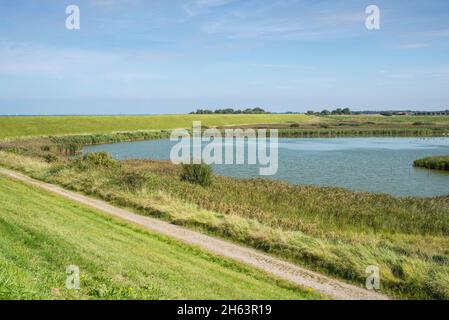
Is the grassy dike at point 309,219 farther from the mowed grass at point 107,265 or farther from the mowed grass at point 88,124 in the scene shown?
the mowed grass at point 88,124

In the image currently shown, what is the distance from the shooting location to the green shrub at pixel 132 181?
25.5 meters

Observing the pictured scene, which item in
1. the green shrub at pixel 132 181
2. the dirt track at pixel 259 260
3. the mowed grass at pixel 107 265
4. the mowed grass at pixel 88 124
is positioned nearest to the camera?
the mowed grass at pixel 107 265

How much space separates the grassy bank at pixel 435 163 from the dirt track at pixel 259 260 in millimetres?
36258

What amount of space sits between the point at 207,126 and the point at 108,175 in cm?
10686

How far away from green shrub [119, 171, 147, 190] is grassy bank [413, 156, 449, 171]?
3255 cm

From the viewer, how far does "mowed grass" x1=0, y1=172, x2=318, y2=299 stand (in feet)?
26.6

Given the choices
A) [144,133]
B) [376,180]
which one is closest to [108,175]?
[376,180]

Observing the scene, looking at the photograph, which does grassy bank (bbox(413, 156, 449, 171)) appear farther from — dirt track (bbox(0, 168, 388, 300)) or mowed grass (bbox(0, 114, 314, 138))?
mowed grass (bbox(0, 114, 314, 138))

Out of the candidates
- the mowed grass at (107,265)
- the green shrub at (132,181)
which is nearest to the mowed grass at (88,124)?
the green shrub at (132,181)

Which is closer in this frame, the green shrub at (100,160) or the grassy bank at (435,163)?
the green shrub at (100,160)

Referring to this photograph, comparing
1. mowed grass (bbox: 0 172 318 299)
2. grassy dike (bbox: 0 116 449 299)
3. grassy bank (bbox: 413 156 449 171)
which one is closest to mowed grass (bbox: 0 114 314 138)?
grassy dike (bbox: 0 116 449 299)

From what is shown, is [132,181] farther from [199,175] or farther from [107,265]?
[107,265]

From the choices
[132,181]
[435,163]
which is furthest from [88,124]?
[132,181]
